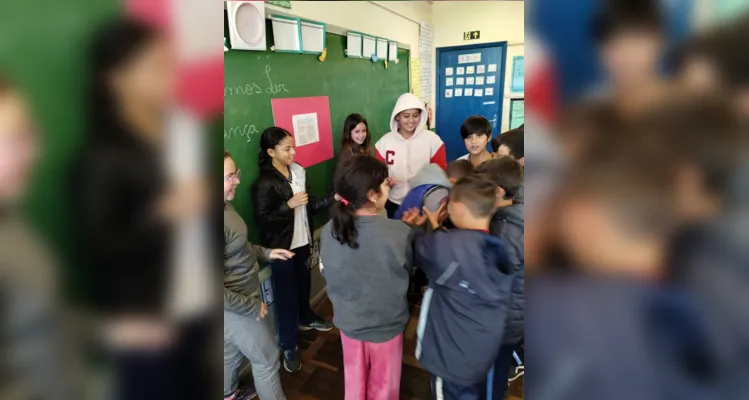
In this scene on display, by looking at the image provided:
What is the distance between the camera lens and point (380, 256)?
111 cm

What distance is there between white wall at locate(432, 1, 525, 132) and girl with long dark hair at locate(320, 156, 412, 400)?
2572 mm

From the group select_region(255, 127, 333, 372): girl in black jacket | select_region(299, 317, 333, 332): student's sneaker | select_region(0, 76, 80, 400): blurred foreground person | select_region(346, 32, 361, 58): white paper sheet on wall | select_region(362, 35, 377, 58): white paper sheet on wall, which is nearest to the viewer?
select_region(0, 76, 80, 400): blurred foreground person

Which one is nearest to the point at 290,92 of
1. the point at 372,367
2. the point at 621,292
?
the point at 372,367

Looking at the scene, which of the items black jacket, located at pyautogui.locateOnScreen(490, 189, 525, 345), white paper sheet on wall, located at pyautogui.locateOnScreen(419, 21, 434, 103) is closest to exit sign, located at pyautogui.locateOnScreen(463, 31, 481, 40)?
white paper sheet on wall, located at pyautogui.locateOnScreen(419, 21, 434, 103)

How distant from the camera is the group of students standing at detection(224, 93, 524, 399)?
0.92m

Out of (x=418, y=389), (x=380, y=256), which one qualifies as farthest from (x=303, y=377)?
(x=380, y=256)

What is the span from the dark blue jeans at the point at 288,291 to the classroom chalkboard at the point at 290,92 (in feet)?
0.66

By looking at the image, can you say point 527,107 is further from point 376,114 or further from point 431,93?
point 431,93

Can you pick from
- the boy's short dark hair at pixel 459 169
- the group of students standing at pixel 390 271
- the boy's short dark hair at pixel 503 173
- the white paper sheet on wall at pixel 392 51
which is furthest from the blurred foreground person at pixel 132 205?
the white paper sheet on wall at pixel 392 51

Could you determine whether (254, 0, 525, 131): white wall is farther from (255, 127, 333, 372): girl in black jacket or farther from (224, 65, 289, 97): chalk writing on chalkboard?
(255, 127, 333, 372): girl in black jacket

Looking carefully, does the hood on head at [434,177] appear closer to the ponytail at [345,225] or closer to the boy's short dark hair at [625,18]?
the ponytail at [345,225]

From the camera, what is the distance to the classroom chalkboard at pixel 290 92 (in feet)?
4.72

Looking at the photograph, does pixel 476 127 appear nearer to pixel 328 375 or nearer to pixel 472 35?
pixel 328 375

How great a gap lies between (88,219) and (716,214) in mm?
320
